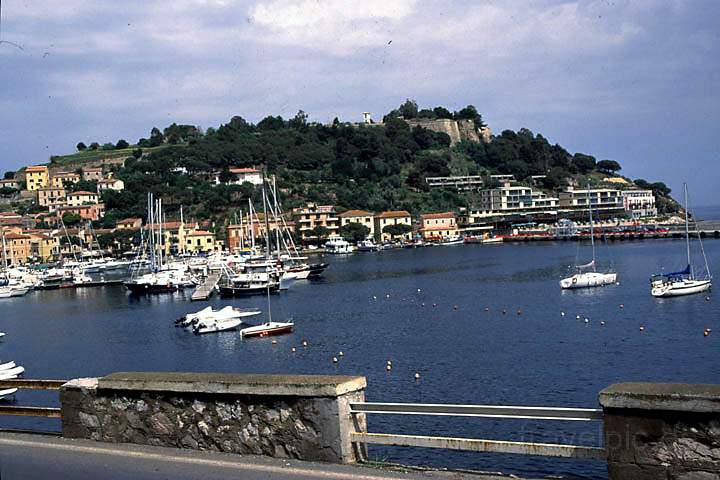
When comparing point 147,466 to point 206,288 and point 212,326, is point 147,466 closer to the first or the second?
point 212,326

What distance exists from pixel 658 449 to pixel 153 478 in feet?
12.3

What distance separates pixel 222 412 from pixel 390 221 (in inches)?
5292

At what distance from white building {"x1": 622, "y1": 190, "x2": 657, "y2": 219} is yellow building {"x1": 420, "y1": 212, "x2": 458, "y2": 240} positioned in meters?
38.1

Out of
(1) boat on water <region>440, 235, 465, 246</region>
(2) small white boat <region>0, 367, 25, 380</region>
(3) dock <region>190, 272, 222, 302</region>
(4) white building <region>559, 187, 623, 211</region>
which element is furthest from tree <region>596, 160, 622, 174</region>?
(2) small white boat <region>0, 367, 25, 380</region>

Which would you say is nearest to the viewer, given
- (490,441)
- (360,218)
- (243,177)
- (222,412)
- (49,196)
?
(490,441)

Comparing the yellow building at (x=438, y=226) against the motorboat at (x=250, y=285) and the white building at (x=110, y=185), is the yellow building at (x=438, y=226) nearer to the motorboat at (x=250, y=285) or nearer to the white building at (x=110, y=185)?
the white building at (x=110, y=185)

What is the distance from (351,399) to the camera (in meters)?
6.52

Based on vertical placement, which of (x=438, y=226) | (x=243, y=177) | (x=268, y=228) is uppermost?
(x=243, y=177)

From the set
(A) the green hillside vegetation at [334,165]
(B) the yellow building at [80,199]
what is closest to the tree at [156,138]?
(A) the green hillside vegetation at [334,165]

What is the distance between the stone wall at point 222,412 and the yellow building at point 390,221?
431 feet

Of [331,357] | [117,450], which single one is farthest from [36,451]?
[331,357]

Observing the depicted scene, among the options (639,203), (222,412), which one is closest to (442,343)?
(222,412)

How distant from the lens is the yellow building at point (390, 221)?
140m

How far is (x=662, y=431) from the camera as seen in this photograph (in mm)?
5426
